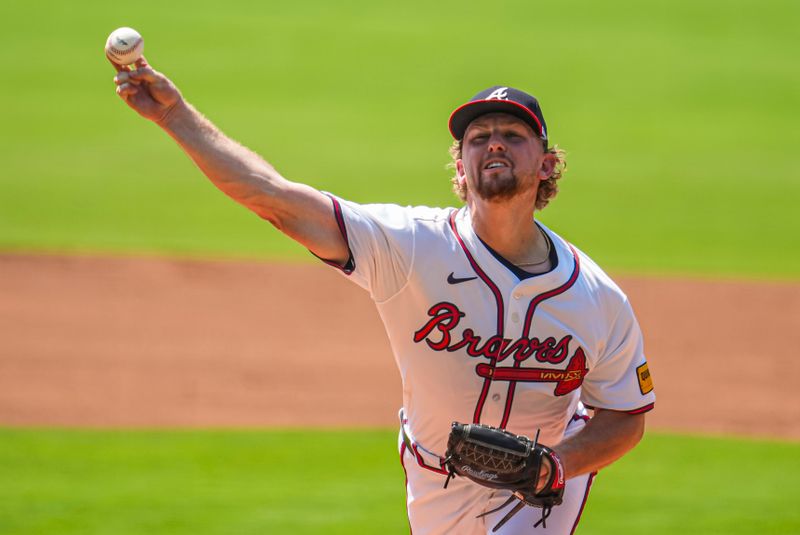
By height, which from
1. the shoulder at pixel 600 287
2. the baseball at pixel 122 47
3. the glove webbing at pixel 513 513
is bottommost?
the glove webbing at pixel 513 513

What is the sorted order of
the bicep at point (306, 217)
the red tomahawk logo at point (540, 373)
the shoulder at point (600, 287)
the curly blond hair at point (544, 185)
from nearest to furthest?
the bicep at point (306, 217), the red tomahawk logo at point (540, 373), the shoulder at point (600, 287), the curly blond hair at point (544, 185)

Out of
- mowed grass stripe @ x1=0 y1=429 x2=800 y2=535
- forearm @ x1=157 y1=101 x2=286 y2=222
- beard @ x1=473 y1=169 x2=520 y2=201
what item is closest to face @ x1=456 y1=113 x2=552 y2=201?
beard @ x1=473 y1=169 x2=520 y2=201

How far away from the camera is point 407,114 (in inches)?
880

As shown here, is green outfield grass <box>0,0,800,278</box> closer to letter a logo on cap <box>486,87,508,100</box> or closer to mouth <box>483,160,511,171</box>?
letter a logo on cap <box>486,87,508,100</box>

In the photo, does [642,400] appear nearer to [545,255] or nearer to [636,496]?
[545,255]

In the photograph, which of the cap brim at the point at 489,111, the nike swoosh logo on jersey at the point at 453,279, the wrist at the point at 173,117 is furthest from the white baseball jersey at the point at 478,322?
the wrist at the point at 173,117

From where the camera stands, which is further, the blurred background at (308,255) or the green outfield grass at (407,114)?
the green outfield grass at (407,114)

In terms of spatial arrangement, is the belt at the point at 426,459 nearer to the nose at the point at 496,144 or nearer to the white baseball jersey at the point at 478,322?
the white baseball jersey at the point at 478,322

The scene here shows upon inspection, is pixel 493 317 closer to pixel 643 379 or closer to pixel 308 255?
pixel 643 379

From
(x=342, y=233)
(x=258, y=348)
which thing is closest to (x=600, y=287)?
(x=342, y=233)

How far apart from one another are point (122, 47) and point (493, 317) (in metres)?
1.64

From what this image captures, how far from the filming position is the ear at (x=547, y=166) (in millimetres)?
4391

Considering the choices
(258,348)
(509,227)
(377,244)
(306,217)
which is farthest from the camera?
(258,348)

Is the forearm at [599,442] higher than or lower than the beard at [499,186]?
lower
